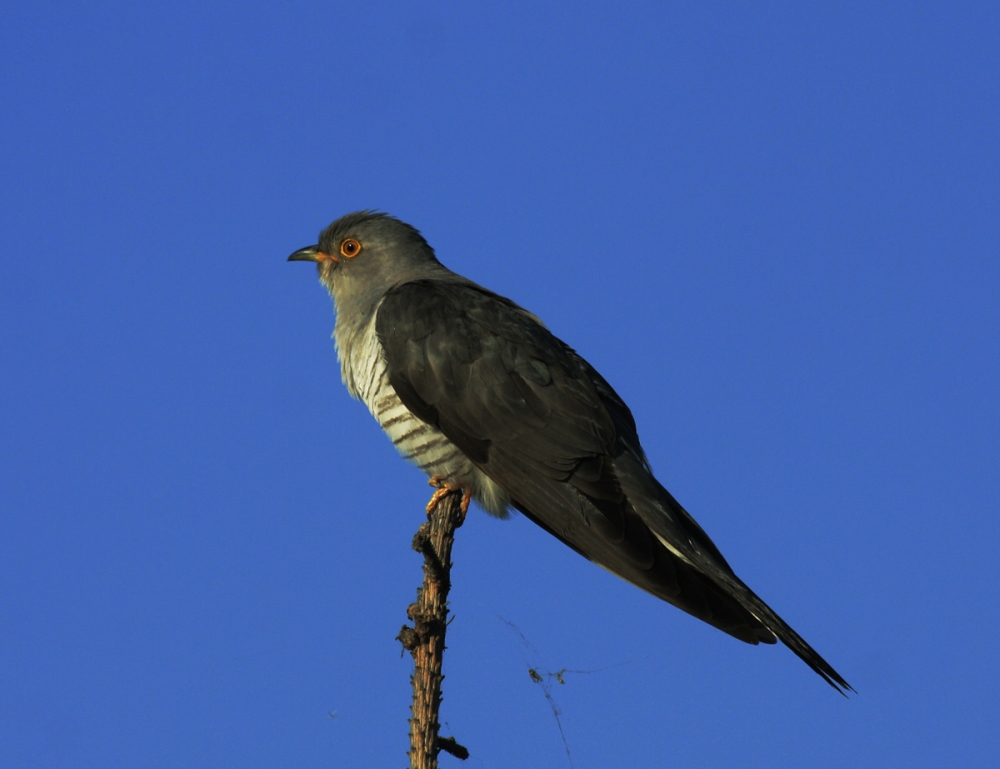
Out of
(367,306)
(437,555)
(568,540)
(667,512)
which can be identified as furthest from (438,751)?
(367,306)

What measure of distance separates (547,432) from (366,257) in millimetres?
1834

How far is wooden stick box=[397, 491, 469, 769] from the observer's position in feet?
9.55

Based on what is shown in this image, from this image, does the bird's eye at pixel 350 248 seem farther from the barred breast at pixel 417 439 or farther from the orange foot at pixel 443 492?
the orange foot at pixel 443 492

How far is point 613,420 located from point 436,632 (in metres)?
1.77

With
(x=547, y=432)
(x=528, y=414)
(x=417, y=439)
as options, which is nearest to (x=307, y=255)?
(x=417, y=439)

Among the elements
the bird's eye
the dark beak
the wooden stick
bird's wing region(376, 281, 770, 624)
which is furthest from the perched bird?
the dark beak

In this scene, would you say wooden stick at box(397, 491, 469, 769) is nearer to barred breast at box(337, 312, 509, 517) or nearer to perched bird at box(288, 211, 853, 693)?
perched bird at box(288, 211, 853, 693)

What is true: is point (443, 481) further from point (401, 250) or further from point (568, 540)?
point (401, 250)

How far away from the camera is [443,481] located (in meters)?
4.54

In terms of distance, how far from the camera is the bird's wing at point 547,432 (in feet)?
12.9

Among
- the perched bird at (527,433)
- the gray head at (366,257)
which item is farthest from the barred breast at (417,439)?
the gray head at (366,257)


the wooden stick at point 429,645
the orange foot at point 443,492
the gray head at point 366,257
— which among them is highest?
the gray head at point 366,257

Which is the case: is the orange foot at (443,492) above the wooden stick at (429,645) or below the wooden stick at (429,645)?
above

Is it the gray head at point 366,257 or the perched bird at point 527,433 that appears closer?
the perched bird at point 527,433
